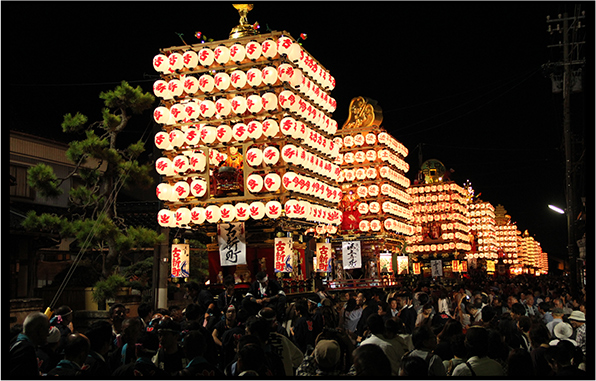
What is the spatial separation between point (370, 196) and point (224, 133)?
19.2 m

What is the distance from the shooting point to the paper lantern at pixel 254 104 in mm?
22531

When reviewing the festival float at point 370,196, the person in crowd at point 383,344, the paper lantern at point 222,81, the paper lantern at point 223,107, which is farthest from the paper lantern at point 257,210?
the festival float at point 370,196

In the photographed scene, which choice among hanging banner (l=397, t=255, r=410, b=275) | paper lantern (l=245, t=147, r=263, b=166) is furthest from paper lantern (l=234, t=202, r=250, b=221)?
hanging banner (l=397, t=255, r=410, b=275)

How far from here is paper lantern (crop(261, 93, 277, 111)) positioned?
22469mm

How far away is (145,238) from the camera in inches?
703

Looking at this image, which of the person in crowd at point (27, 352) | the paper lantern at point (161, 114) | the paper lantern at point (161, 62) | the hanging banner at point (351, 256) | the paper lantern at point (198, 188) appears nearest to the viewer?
the person in crowd at point (27, 352)

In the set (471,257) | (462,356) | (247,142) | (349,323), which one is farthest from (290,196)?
(471,257)

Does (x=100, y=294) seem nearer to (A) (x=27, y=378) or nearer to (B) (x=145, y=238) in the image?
(B) (x=145, y=238)

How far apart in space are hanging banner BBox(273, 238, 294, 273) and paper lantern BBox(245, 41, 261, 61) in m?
7.51

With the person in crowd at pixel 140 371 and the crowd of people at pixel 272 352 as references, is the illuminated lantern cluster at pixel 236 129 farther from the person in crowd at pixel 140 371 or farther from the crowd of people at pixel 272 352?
the person in crowd at pixel 140 371

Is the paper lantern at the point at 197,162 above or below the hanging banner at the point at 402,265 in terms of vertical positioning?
above

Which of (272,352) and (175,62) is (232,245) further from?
(272,352)

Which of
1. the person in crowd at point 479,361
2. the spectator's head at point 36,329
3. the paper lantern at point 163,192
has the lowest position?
the person in crowd at point 479,361

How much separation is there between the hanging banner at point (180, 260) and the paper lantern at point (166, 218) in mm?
959
